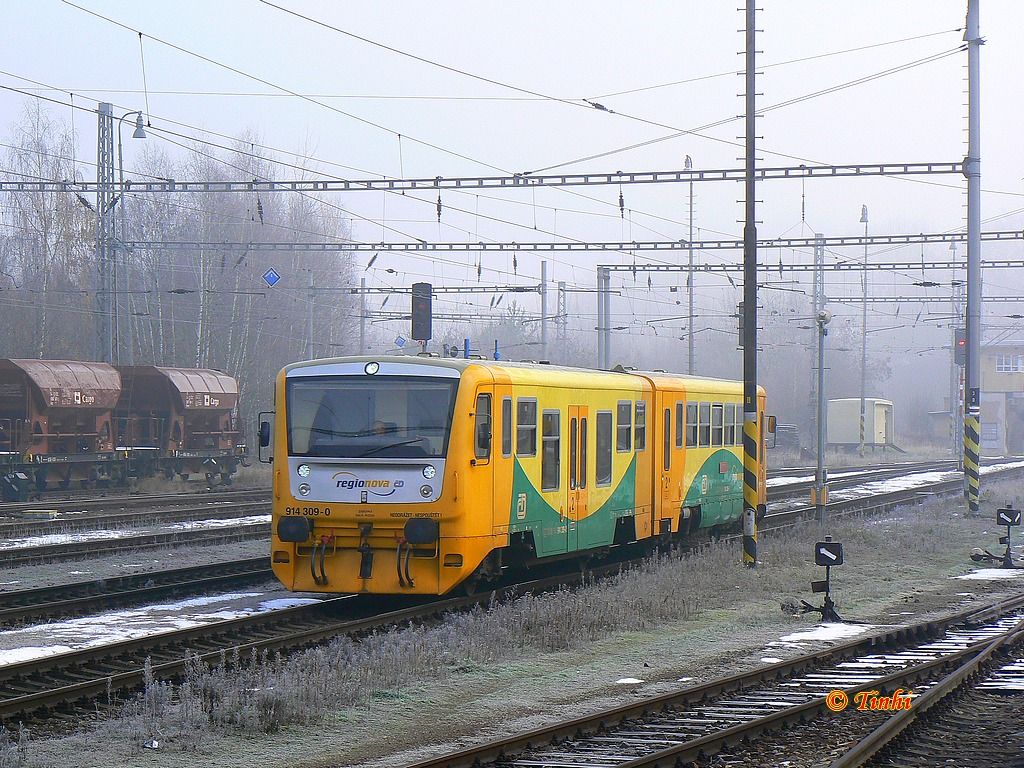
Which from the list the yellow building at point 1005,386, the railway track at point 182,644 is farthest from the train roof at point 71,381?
the yellow building at point 1005,386

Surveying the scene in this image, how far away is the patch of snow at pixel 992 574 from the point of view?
1828 cm

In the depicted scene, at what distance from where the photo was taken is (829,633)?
13.2m

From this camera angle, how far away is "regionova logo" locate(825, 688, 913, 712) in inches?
367

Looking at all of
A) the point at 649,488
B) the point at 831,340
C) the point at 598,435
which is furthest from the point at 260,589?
the point at 831,340

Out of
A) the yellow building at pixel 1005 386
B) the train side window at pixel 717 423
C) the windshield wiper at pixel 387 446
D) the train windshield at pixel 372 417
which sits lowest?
the yellow building at pixel 1005 386

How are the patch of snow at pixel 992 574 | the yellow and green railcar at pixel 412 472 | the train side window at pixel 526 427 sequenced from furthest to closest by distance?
the patch of snow at pixel 992 574
the train side window at pixel 526 427
the yellow and green railcar at pixel 412 472

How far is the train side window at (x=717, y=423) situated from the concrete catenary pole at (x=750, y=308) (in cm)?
297

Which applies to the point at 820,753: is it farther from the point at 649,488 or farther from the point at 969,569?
the point at 969,569

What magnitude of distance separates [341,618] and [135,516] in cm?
1327

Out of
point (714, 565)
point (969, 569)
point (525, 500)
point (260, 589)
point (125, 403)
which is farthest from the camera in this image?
point (125, 403)

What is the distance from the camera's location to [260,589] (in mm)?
16391

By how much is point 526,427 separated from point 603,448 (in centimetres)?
246

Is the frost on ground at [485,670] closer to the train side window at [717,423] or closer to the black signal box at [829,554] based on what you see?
the black signal box at [829,554]

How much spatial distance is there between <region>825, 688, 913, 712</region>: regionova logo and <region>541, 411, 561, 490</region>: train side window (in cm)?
632
